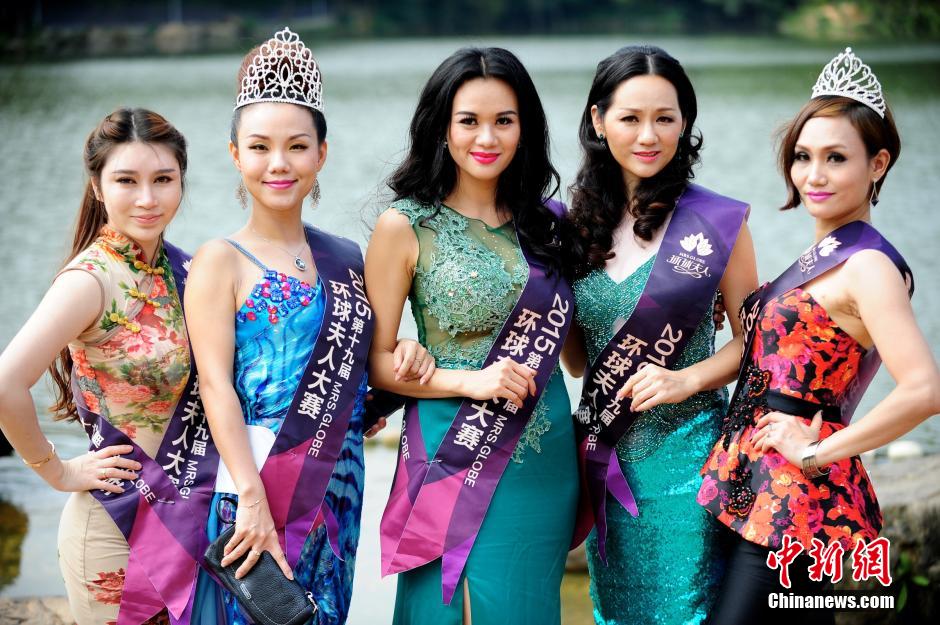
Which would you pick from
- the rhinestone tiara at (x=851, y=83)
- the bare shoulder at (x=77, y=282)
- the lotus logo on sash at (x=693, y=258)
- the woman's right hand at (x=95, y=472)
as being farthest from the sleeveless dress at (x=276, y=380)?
the rhinestone tiara at (x=851, y=83)

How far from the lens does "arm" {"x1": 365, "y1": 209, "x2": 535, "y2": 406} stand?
263 centimetres

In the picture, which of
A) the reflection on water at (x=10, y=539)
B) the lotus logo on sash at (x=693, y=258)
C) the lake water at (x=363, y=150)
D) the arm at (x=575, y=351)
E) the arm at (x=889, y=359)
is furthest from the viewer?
the lake water at (x=363, y=150)

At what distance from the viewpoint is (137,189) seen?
260 cm

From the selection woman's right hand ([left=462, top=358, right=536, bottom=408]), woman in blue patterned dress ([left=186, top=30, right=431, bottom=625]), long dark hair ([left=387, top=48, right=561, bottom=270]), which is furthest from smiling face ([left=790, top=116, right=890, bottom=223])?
woman in blue patterned dress ([left=186, top=30, right=431, bottom=625])

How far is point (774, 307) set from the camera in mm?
2527

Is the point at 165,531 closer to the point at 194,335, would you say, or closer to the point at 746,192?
the point at 194,335

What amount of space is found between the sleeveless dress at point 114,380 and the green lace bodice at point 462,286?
24.5 inches

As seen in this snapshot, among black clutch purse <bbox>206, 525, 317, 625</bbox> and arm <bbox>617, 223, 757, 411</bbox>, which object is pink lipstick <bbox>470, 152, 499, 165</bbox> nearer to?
arm <bbox>617, 223, 757, 411</bbox>

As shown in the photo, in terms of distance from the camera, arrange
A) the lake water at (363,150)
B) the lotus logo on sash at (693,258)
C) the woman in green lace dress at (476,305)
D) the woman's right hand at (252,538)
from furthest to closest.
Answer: the lake water at (363,150)
the lotus logo on sash at (693,258)
the woman in green lace dress at (476,305)
the woman's right hand at (252,538)

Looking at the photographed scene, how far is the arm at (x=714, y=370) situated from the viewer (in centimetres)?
266

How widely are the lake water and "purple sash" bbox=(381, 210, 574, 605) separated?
1.84ft

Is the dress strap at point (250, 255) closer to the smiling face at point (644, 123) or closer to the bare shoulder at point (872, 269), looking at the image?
the smiling face at point (644, 123)

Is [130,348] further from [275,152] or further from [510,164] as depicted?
[510,164]

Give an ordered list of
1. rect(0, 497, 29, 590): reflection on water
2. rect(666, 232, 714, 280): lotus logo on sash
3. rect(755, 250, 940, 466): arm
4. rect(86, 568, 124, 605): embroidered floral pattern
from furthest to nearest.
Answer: rect(0, 497, 29, 590): reflection on water, rect(666, 232, 714, 280): lotus logo on sash, rect(86, 568, 124, 605): embroidered floral pattern, rect(755, 250, 940, 466): arm
